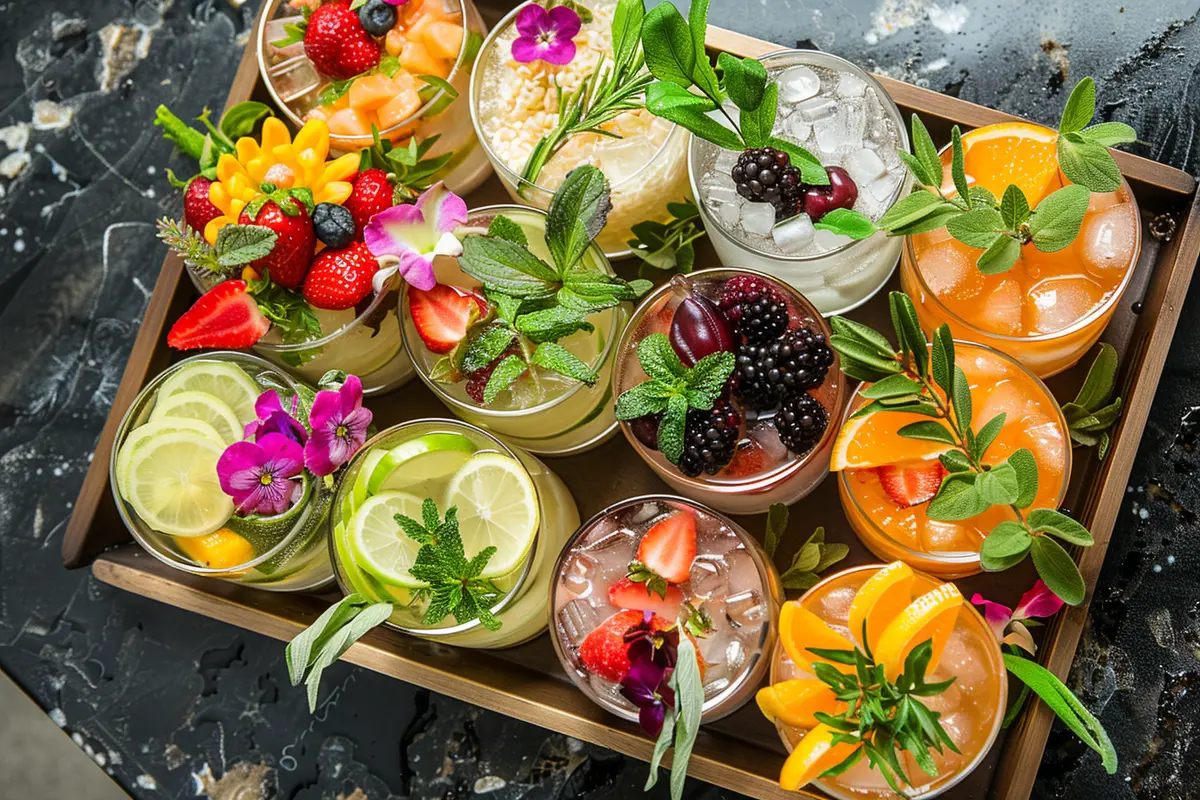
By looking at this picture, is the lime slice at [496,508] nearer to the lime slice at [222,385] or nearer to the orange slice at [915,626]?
the lime slice at [222,385]

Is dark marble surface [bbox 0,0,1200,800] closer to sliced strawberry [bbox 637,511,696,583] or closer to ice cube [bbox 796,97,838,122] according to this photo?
ice cube [bbox 796,97,838,122]

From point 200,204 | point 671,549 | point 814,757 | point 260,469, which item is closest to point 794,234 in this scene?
point 671,549

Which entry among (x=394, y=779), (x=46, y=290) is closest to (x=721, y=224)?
(x=394, y=779)

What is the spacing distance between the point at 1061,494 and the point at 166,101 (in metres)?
1.87

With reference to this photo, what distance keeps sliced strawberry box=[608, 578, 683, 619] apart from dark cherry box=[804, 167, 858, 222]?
0.59m

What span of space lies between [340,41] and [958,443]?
3.86ft

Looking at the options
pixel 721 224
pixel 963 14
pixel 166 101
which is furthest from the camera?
pixel 166 101

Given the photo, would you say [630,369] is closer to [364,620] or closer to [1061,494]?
[364,620]

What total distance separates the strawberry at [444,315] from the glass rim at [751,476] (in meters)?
0.22

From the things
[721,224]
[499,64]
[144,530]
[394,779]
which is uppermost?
[499,64]

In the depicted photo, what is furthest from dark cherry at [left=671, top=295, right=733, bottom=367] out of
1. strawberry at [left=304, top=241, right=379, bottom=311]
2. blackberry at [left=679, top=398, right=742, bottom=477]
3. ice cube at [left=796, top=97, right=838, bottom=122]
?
strawberry at [left=304, top=241, right=379, bottom=311]

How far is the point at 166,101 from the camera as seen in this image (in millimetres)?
2143

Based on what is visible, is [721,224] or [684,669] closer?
[684,669]

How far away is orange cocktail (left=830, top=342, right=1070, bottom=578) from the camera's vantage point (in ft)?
4.71
